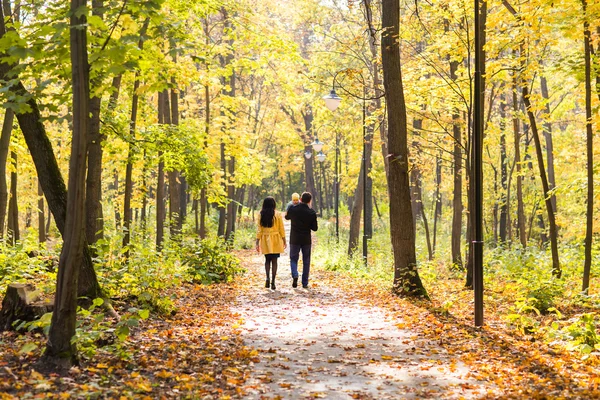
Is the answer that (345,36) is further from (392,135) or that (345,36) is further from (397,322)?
(397,322)

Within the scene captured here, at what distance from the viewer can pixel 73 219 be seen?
5004 millimetres

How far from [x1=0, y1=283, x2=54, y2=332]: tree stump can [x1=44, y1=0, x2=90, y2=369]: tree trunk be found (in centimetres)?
166

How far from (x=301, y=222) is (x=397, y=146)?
9.89 ft

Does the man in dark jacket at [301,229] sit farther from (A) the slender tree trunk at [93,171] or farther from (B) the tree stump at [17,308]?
(B) the tree stump at [17,308]

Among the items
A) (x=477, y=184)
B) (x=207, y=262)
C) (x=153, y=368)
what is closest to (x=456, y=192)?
(x=207, y=262)

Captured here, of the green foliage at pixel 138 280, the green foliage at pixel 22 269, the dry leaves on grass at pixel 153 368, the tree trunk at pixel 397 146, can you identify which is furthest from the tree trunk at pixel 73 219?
the tree trunk at pixel 397 146

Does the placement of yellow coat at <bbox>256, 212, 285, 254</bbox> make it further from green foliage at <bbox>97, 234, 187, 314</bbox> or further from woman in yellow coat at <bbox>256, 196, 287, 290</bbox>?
green foliage at <bbox>97, 234, 187, 314</bbox>

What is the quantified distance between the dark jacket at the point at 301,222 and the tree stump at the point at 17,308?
6.78 metres

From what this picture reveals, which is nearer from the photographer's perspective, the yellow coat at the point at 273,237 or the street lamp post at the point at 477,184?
the street lamp post at the point at 477,184

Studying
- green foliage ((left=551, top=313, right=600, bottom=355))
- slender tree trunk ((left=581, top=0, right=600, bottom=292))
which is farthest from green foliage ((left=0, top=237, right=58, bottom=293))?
slender tree trunk ((left=581, top=0, right=600, bottom=292))

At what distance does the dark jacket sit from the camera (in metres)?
12.8

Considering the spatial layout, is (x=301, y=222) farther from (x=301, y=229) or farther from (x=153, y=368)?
(x=153, y=368)

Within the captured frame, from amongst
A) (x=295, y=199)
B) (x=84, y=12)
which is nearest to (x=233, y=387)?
(x=84, y=12)

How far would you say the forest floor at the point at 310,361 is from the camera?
5094 mm
